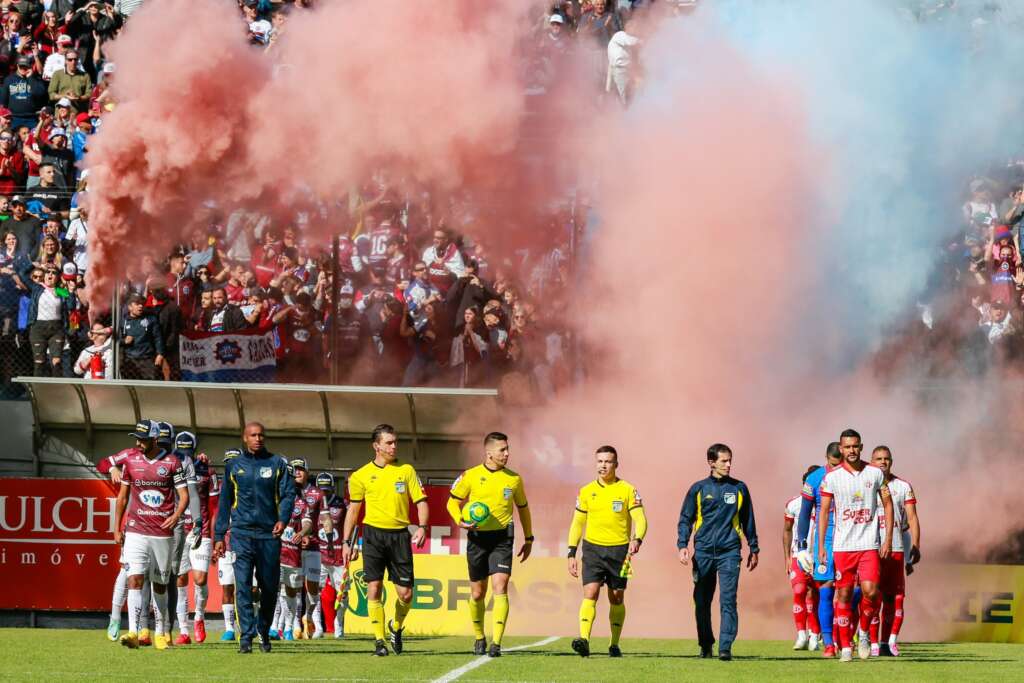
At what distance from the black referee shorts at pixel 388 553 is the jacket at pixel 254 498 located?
2.45 ft

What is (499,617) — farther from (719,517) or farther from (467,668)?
(719,517)

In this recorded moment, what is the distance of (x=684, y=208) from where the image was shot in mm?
22328

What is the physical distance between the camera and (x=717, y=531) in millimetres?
14422

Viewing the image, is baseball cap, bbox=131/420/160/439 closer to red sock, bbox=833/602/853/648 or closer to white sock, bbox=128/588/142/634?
white sock, bbox=128/588/142/634

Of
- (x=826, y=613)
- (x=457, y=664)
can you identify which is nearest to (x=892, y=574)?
(x=826, y=613)

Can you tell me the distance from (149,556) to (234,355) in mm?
7471

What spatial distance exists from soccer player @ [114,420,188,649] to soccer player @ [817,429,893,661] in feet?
18.5

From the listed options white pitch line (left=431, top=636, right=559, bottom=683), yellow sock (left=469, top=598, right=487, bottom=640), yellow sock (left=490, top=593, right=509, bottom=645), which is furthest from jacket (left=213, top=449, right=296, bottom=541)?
white pitch line (left=431, top=636, right=559, bottom=683)

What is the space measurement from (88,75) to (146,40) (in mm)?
6176

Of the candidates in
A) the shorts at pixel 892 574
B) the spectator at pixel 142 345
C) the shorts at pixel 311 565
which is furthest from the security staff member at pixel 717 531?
the spectator at pixel 142 345

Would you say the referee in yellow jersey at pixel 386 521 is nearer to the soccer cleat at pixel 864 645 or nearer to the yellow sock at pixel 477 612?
the yellow sock at pixel 477 612

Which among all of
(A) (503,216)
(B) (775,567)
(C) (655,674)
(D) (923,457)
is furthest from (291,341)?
(C) (655,674)

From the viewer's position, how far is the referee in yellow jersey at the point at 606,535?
14.6 meters

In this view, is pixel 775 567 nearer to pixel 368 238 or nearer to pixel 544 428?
pixel 544 428
